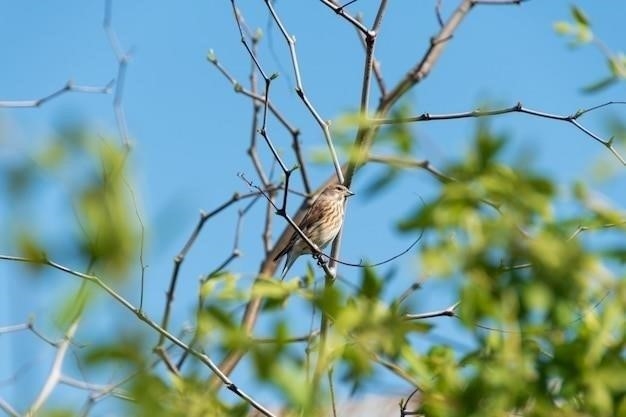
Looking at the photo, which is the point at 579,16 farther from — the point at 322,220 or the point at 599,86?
the point at 322,220

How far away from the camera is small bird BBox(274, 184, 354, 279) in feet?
31.9

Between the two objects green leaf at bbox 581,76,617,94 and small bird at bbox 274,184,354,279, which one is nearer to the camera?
green leaf at bbox 581,76,617,94

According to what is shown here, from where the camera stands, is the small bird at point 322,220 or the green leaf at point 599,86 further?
the small bird at point 322,220

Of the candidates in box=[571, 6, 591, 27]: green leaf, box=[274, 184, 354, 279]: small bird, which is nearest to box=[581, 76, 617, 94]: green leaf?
box=[571, 6, 591, 27]: green leaf

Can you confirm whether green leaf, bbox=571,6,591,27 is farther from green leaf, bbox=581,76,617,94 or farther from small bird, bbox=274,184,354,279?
small bird, bbox=274,184,354,279

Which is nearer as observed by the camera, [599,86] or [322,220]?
[599,86]

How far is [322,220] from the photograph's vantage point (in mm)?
10945

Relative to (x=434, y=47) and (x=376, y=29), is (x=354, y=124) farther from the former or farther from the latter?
(x=434, y=47)

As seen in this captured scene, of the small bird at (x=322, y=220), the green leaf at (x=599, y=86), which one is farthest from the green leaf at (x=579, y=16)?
the small bird at (x=322, y=220)

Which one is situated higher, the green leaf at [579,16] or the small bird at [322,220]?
the green leaf at [579,16]

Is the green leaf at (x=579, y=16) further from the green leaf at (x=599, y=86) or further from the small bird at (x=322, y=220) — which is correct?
the small bird at (x=322, y=220)

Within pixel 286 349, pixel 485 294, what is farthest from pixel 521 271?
pixel 286 349

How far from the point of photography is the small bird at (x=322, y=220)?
972 cm

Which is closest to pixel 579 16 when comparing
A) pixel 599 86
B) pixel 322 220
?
pixel 599 86
